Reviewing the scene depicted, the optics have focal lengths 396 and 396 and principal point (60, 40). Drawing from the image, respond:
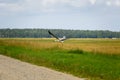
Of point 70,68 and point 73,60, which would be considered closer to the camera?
point 70,68

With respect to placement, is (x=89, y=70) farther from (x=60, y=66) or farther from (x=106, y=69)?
(x=60, y=66)

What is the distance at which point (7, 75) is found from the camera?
1972 centimetres

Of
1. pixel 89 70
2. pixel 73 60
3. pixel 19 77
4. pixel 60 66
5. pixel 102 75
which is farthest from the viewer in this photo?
pixel 73 60

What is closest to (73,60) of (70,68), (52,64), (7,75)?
(52,64)

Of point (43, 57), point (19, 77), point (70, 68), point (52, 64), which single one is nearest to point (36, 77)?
point (19, 77)

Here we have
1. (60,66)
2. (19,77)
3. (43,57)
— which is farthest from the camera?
(43,57)

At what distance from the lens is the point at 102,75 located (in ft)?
68.6

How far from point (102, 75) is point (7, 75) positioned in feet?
16.4

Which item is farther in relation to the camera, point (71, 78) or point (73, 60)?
point (73, 60)

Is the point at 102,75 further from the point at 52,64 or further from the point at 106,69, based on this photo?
the point at 52,64

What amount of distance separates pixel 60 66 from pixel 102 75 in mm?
5312

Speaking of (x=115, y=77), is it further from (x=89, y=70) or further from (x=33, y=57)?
(x=33, y=57)

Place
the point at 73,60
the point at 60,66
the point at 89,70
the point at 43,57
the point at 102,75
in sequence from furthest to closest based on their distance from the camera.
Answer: the point at 43,57 < the point at 73,60 < the point at 60,66 < the point at 89,70 < the point at 102,75

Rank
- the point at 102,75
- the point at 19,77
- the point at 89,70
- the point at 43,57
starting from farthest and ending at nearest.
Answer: the point at 43,57 → the point at 89,70 → the point at 102,75 → the point at 19,77
